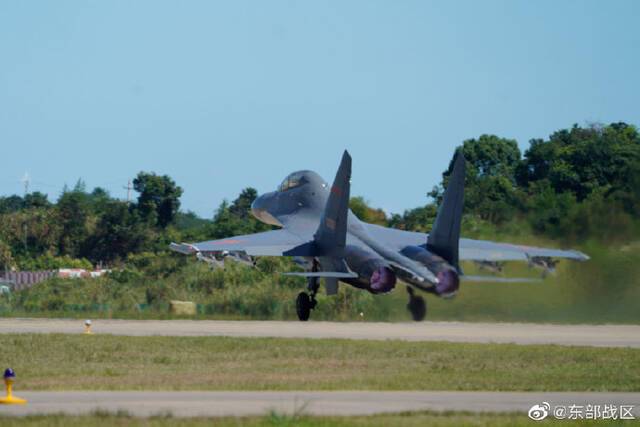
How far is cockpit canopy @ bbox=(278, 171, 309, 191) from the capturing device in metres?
44.5

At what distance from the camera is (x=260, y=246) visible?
41906mm

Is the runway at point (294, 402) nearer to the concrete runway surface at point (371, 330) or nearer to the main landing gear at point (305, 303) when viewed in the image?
the concrete runway surface at point (371, 330)

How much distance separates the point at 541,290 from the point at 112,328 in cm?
1276

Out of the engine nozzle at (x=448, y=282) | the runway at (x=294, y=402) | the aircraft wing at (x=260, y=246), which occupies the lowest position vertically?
the runway at (x=294, y=402)

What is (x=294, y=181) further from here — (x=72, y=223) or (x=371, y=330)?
(x=72, y=223)

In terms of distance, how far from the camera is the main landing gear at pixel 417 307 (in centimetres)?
3962

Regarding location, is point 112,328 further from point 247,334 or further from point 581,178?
point 581,178

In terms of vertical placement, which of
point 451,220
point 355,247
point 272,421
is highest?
point 451,220

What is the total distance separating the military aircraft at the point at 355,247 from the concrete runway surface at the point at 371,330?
1264mm

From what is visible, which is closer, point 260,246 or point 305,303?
point 305,303

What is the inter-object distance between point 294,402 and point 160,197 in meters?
67.3

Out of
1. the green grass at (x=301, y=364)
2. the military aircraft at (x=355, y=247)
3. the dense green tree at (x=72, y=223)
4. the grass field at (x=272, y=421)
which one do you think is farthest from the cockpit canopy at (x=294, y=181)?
the dense green tree at (x=72, y=223)

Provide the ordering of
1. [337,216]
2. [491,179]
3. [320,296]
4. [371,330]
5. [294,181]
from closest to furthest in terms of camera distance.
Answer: [371,330], [337,216], [294,181], [320,296], [491,179]

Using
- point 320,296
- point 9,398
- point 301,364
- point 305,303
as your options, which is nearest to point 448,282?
point 305,303
